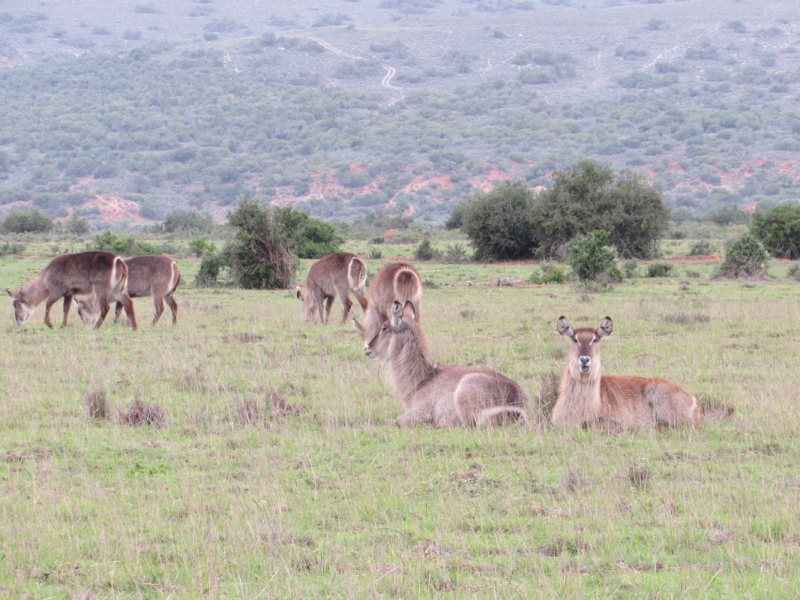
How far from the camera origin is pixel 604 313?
608 inches

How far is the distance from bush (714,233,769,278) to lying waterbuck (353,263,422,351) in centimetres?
1539

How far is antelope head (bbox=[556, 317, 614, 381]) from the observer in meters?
6.84

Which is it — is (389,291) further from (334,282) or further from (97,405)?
(97,405)

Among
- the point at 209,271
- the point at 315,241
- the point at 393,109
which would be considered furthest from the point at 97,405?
the point at 393,109

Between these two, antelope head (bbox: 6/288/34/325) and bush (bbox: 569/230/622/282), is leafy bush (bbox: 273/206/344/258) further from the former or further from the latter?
antelope head (bbox: 6/288/34/325)

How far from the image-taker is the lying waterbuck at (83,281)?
14203 mm

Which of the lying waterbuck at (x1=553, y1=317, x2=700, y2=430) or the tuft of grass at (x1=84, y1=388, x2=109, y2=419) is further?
the tuft of grass at (x1=84, y1=388, x2=109, y2=419)

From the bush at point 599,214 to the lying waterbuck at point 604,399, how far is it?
26.7 metres

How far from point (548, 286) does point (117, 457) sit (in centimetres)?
1819

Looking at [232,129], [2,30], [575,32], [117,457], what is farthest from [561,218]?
[2,30]

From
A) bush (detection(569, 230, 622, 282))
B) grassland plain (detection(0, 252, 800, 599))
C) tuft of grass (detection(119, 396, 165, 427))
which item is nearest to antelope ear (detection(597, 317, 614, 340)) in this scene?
grassland plain (detection(0, 252, 800, 599))

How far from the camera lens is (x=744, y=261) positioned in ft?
82.7

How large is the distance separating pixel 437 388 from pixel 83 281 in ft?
29.1

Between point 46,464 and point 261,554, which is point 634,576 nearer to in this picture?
point 261,554
